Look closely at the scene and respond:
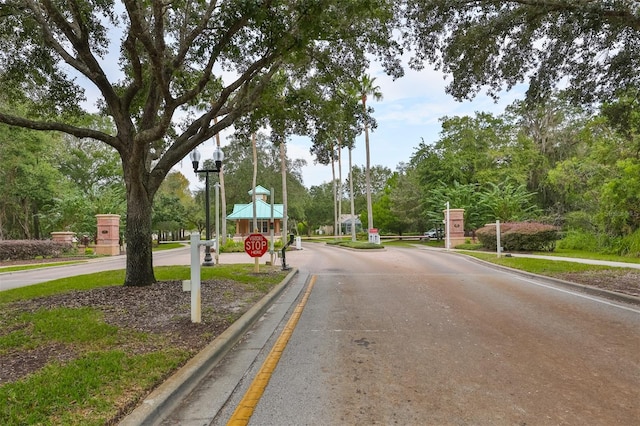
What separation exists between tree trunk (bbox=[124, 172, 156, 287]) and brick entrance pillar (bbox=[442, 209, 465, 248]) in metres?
24.5

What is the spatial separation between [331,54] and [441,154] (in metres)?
31.2

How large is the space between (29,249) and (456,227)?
2774 centimetres

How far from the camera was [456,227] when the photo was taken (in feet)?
102

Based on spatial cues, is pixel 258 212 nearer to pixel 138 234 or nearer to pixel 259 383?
pixel 138 234

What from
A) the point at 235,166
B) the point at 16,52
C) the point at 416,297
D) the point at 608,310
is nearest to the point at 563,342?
the point at 608,310

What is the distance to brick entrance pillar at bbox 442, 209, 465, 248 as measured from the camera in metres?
30.7

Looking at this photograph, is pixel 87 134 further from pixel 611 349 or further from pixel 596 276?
pixel 596 276

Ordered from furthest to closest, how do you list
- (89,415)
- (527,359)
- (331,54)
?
(331,54) → (527,359) → (89,415)

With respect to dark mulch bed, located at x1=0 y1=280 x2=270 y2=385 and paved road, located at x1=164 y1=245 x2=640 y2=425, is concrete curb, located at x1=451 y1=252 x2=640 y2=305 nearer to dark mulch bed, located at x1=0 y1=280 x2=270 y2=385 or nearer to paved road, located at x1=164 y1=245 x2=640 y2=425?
paved road, located at x1=164 y1=245 x2=640 y2=425

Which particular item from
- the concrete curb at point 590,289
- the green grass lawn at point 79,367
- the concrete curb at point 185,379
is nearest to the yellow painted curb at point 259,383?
the concrete curb at point 185,379

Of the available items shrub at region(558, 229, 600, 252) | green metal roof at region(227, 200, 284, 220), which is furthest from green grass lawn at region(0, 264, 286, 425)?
green metal roof at region(227, 200, 284, 220)

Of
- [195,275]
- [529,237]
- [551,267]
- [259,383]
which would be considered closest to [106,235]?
[529,237]

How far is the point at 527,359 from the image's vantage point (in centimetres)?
505

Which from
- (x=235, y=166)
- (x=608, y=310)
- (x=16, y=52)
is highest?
(x=235, y=166)
